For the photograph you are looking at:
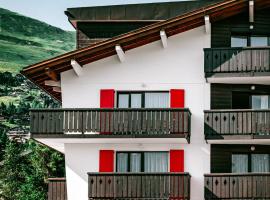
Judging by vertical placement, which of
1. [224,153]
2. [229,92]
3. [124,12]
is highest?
[124,12]

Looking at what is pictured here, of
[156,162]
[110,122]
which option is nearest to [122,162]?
[156,162]

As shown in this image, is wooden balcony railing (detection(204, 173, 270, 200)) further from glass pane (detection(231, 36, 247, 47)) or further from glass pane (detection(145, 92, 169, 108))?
glass pane (detection(231, 36, 247, 47))

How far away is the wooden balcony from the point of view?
26.4 meters

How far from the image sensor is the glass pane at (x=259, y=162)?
2744 centimetres

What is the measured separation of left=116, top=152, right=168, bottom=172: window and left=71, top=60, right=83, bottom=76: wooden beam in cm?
352

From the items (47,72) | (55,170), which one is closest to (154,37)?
(47,72)

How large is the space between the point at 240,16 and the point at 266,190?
7042 millimetres

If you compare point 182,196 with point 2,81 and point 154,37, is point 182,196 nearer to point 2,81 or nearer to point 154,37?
point 154,37

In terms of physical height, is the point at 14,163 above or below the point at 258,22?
below

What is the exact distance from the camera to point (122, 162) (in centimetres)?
2758

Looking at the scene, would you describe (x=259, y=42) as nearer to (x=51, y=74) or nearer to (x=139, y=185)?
(x=139, y=185)

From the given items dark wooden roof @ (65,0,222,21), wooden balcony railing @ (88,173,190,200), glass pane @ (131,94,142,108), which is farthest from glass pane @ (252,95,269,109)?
dark wooden roof @ (65,0,222,21)

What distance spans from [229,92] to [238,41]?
2169 millimetres

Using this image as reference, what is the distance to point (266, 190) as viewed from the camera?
25953 millimetres
